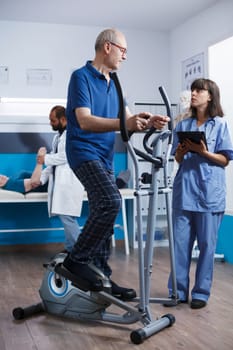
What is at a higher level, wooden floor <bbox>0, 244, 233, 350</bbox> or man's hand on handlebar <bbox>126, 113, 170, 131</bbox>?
man's hand on handlebar <bbox>126, 113, 170, 131</bbox>

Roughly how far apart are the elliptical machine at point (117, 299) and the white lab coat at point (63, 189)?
1.36 metres

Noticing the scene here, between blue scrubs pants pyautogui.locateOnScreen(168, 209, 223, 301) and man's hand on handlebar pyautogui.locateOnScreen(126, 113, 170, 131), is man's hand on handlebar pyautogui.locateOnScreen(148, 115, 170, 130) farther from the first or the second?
blue scrubs pants pyautogui.locateOnScreen(168, 209, 223, 301)

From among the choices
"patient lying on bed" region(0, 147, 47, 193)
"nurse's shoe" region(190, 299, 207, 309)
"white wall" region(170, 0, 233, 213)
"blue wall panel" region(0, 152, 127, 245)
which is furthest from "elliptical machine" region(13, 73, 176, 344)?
"blue wall panel" region(0, 152, 127, 245)

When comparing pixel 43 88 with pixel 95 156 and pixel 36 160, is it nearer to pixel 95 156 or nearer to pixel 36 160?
pixel 36 160

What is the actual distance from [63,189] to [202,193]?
4.91ft

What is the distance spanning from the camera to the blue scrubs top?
9.78 ft

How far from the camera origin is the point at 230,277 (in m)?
3.76

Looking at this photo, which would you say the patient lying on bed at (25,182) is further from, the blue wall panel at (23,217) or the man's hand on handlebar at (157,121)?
the man's hand on handlebar at (157,121)

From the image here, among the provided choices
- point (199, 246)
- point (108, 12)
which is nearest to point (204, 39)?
point (108, 12)

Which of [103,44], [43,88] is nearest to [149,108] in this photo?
[43,88]

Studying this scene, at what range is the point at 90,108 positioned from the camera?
2.46m

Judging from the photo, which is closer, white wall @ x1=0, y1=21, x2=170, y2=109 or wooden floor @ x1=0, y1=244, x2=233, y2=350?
wooden floor @ x1=0, y1=244, x2=233, y2=350

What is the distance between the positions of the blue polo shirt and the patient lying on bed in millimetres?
2163

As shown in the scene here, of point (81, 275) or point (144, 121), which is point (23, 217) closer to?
point (81, 275)
